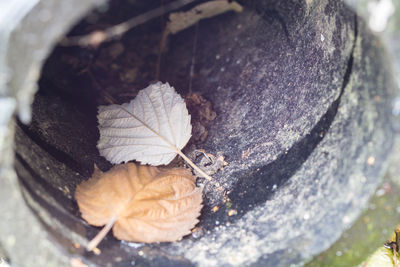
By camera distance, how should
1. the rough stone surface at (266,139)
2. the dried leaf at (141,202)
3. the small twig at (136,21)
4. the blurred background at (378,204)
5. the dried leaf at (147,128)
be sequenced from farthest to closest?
the small twig at (136,21), the dried leaf at (147,128), the dried leaf at (141,202), the rough stone surface at (266,139), the blurred background at (378,204)

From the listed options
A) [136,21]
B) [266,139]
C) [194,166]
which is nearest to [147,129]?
[194,166]

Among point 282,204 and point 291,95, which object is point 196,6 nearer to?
point 291,95

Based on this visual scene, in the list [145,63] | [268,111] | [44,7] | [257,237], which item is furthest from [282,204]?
[145,63]

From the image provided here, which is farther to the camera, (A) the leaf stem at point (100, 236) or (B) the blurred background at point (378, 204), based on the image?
(A) the leaf stem at point (100, 236)

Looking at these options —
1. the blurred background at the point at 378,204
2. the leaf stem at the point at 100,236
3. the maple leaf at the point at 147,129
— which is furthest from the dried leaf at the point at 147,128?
the blurred background at the point at 378,204

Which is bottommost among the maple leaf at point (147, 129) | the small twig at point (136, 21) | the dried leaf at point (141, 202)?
the dried leaf at point (141, 202)

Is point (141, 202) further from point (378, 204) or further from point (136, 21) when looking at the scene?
point (136, 21)

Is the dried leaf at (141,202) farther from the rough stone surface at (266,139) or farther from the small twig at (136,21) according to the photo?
the small twig at (136,21)
